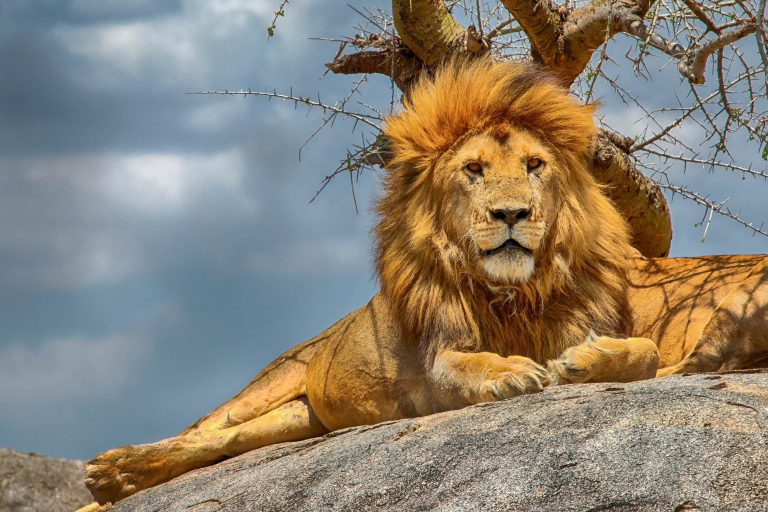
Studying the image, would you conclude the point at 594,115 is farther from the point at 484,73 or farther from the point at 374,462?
the point at 374,462

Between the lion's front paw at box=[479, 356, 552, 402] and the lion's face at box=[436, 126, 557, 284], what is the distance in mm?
443

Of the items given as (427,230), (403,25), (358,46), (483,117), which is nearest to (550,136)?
(483,117)

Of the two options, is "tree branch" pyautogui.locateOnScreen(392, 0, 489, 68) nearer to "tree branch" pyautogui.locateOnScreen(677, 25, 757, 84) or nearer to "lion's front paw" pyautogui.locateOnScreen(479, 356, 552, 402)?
"tree branch" pyautogui.locateOnScreen(677, 25, 757, 84)

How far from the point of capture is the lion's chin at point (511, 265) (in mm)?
4750

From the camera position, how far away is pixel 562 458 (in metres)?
3.52

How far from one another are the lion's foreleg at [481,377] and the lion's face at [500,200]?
15.5 inches

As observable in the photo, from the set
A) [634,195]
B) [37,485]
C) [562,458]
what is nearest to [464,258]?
[562,458]

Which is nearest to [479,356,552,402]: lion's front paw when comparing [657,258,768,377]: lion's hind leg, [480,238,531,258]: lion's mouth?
[480,238,531,258]: lion's mouth

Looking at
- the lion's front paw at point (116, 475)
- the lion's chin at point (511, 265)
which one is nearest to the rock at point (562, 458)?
the lion's chin at point (511, 265)

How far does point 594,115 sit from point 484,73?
28.0 inches

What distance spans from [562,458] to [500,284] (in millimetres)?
1512

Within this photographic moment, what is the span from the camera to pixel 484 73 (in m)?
5.24

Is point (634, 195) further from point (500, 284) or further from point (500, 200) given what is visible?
point (500, 200)

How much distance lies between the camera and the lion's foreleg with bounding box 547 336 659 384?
4.52 metres
